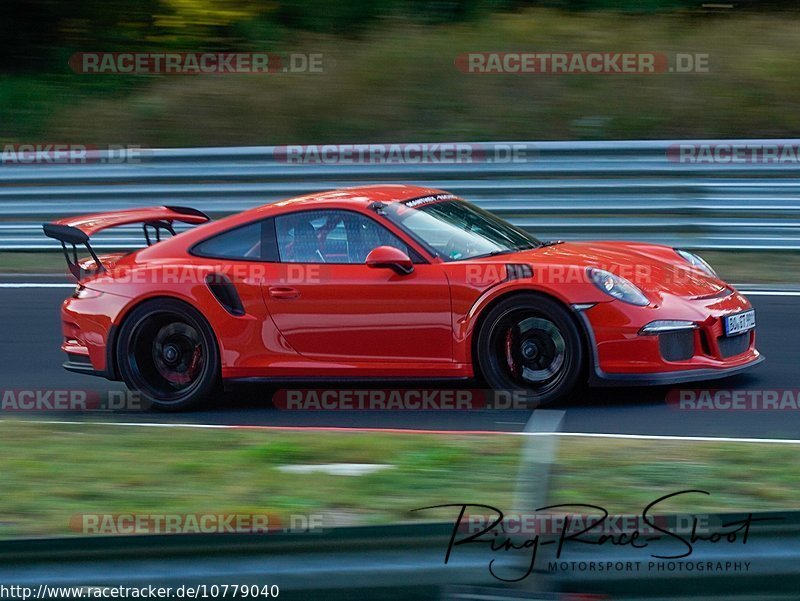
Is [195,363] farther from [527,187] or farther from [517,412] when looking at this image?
[527,187]

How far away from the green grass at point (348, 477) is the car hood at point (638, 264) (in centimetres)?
134

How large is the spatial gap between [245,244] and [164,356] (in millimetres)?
863

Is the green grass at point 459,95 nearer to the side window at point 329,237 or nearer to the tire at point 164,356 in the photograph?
the side window at point 329,237

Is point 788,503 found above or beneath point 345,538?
beneath

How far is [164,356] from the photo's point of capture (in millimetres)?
7262

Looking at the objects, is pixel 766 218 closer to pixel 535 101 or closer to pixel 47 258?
pixel 535 101

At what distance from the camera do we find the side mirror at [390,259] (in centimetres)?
656

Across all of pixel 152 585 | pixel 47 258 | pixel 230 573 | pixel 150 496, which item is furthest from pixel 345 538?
pixel 47 258

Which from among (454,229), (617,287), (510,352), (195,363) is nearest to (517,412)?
(510,352)

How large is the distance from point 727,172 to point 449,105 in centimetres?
433

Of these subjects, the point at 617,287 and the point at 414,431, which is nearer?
the point at 414,431

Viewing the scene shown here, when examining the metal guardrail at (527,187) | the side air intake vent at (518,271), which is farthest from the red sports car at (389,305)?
the metal guardrail at (527,187)

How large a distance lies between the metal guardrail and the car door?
4401 millimetres

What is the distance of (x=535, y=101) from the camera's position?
550 inches
